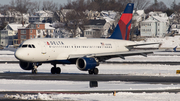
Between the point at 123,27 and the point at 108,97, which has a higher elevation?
the point at 123,27

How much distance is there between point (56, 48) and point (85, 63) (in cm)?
393

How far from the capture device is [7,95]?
18.4 meters

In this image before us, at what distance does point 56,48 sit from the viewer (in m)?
34.6

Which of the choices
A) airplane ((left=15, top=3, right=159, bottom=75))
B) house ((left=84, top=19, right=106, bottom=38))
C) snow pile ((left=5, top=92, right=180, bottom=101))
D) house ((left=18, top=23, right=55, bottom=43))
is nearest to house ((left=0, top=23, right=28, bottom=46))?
house ((left=18, top=23, right=55, bottom=43))

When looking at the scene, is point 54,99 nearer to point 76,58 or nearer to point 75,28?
point 76,58

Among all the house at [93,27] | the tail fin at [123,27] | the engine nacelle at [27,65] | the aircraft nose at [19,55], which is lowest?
the house at [93,27]

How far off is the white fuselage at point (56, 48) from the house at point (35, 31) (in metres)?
125

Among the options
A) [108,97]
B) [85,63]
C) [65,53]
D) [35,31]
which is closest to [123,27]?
[65,53]

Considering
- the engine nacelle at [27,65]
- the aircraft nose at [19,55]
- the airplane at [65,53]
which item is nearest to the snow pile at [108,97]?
the aircraft nose at [19,55]

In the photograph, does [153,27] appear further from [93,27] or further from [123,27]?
[123,27]

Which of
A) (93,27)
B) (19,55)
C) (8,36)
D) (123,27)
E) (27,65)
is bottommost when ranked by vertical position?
(8,36)

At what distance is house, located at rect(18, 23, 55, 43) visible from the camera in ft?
529

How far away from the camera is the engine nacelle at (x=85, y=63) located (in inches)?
1288

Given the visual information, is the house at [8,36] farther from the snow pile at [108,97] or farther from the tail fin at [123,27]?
the snow pile at [108,97]
